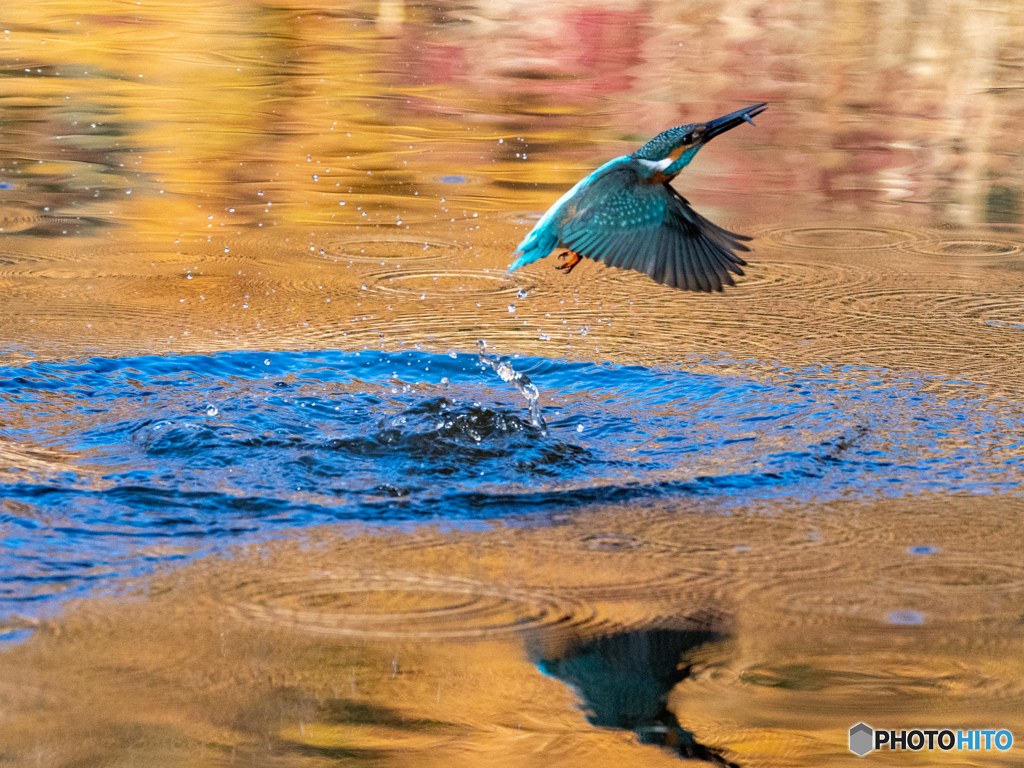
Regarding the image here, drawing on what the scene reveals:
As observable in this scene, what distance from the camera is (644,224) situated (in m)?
2.86

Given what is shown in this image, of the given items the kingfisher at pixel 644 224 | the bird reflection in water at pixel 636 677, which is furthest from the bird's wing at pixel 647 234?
the bird reflection in water at pixel 636 677

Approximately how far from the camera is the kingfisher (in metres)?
2.79

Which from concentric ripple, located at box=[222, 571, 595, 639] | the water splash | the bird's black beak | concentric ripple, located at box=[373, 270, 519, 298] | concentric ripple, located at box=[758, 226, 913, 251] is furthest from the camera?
concentric ripple, located at box=[758, 226, 913, 251]

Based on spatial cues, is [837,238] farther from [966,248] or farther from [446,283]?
[446,283]

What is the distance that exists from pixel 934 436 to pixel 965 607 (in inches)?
33.7

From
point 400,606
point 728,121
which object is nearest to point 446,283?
point 728,121

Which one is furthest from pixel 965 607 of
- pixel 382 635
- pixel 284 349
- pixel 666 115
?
pixel 666 115

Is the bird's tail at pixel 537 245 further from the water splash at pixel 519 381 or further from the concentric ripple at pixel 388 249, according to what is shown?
the concentric ripple at pixel 388 249

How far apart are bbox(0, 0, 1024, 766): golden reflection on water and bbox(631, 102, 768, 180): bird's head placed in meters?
0.74

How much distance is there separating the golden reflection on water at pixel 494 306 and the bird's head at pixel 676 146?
74cm

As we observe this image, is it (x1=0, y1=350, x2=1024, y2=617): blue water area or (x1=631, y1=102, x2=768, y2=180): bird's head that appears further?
(x1=631, y1=102, x2=768, y2=180): bird's head

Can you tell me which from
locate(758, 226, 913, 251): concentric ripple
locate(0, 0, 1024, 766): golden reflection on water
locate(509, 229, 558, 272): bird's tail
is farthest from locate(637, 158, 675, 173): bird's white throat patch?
locate(758, 226, 913, 251): concentric ripple

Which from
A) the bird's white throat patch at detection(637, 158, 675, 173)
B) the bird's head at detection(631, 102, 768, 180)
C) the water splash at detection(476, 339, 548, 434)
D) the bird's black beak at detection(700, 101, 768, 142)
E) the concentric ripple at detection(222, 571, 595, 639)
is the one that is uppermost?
the bird's black beak at detection(700, 101, 768, 142)

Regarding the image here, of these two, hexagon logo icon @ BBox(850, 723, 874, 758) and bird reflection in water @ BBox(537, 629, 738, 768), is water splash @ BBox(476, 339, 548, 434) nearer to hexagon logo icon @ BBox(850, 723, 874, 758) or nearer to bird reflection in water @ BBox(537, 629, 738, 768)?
bird reflection in water @ BBox(537, 629, 738, 768)
